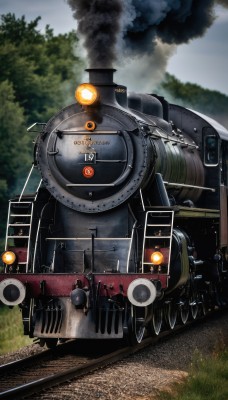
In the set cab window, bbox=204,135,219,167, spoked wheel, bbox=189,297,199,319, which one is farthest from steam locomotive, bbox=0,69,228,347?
cab window, bbox=204,135,219,167

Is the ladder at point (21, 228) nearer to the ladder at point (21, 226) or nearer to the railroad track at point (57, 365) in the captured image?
the ladder at point (21, 226)

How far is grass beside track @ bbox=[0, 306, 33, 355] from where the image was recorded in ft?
72.6

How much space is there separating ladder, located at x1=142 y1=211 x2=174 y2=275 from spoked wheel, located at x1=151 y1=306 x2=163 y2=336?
44.7 inches

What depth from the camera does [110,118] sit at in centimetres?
1438

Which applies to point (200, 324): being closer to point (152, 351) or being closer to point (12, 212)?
point (152, 351)

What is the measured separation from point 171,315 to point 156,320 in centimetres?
86

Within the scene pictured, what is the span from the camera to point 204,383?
11555mm

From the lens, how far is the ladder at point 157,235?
13977 millimetres

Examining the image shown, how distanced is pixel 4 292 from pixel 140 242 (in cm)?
226

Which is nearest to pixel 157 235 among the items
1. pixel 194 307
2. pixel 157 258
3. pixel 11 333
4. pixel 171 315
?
pixel 157 258

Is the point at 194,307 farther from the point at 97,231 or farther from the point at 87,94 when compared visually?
the point at 87,94

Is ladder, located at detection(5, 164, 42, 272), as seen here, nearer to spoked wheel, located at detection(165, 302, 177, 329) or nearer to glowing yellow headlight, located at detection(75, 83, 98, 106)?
glowing yellow headlight, located at detection(75, 83, 98, 106)

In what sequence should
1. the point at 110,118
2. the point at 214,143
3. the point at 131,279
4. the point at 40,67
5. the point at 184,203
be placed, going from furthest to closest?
the point at 40,67, the point at 214,143, the point at 184,203, the point at 110,118, the point at 131,279

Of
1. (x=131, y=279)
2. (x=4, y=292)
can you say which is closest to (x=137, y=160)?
(x=131, y=279)
